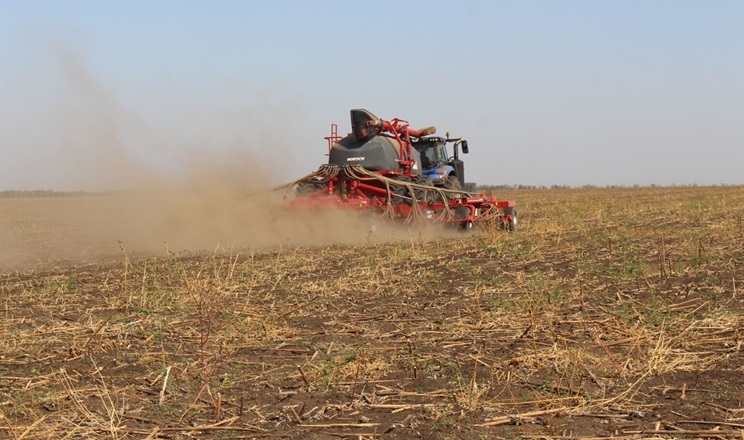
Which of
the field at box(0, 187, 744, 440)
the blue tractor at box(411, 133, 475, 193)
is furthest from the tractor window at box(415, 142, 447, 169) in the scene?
the field at box(0, 187, 744, 440)

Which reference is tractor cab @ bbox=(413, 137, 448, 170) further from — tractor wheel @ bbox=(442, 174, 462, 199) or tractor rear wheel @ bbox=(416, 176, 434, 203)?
tractor rear wheel @ bbox=(416, 176, 434, 203)

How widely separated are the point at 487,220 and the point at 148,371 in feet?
45.1

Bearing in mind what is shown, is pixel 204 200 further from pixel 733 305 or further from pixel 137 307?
pixel 733 305

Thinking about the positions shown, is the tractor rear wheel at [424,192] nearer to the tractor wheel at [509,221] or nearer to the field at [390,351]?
the tractor wheel at [509,221]

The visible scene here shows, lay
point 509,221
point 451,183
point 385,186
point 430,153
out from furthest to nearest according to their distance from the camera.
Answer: point 430,153 < point 451,183 < point 509,221 < point 385,186

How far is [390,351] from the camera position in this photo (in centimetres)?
615

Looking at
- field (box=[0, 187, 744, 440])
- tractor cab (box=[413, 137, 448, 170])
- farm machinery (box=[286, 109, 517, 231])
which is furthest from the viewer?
tractor cab (box=[413, 137, 448, 170])

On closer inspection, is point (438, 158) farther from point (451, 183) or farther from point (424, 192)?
point (424, 192)

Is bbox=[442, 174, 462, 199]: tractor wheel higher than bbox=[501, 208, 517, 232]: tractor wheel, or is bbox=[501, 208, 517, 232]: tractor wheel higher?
bbox=[442, 174, 462, 199]: tractor wheel

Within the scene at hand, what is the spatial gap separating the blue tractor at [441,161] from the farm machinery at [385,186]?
727 millimetres

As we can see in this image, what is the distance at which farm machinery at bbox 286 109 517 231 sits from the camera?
17.6 meters

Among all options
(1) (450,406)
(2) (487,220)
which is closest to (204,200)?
(2) (487,220)

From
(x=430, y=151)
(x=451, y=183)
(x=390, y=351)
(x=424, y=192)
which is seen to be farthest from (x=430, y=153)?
(x=390, y=351)

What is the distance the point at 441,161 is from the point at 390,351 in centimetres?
1547
